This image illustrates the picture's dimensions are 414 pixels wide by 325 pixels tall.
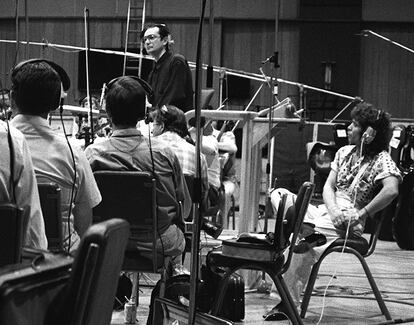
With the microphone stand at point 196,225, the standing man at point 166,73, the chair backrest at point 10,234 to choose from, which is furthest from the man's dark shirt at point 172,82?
the chair backrest at point 10,234

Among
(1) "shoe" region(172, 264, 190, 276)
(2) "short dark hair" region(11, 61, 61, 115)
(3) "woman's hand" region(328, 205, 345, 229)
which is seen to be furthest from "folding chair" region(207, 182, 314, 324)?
(2) "short dark hair" region(11, 61, 61, 115)

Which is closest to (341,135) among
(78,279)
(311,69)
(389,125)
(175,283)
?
(389,125)

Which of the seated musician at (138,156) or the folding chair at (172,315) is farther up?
the seated musician at (138,156)

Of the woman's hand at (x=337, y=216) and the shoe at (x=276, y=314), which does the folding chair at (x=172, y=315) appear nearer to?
the shoe at (x=276, y=314)

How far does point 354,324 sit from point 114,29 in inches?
462

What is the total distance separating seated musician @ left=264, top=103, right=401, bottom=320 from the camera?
4254 mm

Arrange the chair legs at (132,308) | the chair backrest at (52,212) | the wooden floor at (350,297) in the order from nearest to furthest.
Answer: the chair backrest at (52,212) < the chair legs at (132,308) < the wooden floor at (350,297)

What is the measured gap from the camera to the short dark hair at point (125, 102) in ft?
11.0

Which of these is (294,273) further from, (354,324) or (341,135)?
(341,135)

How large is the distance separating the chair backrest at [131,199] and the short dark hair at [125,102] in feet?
1.08

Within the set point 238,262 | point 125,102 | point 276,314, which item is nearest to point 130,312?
point 238,262

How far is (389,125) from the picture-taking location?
4.48m

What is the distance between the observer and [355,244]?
4.16m

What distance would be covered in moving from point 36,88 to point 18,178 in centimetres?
66
